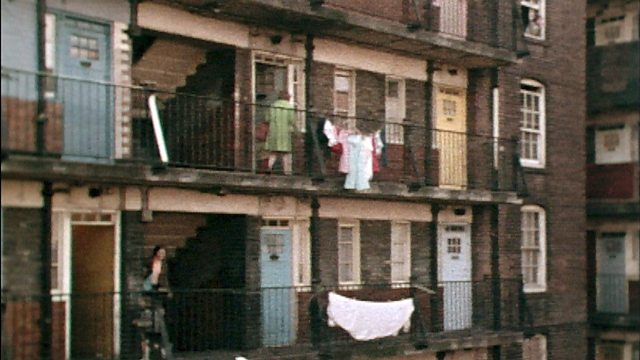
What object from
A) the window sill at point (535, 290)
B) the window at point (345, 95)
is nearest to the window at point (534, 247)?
the window sill at point (535, 290)

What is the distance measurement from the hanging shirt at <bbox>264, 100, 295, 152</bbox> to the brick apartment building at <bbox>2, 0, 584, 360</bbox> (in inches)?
6.7

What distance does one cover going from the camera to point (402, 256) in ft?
82.5

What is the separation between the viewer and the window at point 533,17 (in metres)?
28.4

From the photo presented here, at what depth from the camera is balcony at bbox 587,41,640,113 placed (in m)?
30.6

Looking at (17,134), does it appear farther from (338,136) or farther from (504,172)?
(504,172)

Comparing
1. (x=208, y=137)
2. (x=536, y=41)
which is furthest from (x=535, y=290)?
(x=208, y=137)

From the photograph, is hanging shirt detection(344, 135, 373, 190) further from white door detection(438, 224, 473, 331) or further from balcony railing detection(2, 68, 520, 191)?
white door detection(438, 224, 473, 331)

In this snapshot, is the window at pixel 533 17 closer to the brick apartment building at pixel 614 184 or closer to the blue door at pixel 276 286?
the brick apartment building at pixel 614 184

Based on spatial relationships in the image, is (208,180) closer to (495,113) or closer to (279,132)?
(279,132)

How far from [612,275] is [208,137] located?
14.3 metres

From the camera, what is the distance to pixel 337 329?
22.9 metres

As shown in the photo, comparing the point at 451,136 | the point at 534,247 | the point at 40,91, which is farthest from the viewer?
the point at 534,247

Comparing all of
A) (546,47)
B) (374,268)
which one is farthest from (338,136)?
(546,47)

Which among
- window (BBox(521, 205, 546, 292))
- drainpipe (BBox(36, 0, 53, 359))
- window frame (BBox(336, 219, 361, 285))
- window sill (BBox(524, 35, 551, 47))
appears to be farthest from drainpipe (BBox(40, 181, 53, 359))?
window sill (BBox(524, 35, 551, 47))
